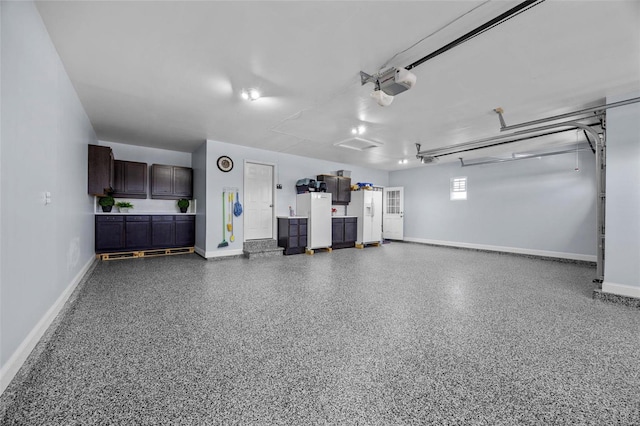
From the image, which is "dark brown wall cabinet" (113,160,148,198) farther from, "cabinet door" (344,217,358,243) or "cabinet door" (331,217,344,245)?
"cabinet door" (344,217,358,243)

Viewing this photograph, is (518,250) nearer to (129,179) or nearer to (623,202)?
(623,202)

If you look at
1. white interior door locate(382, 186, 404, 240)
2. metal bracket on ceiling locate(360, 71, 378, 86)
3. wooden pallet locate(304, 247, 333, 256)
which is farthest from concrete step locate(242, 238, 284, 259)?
white interior door locate(382, 186, 404, 240)

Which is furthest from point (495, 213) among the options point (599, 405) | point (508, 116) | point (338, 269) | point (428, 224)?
point (599, 405)

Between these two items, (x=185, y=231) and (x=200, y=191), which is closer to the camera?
(x=200, y=191)

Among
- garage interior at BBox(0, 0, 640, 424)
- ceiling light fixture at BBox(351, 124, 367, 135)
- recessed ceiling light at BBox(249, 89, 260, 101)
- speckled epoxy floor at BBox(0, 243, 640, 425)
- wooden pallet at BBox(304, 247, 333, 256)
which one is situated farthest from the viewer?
wooden pallet at BBox(304, 247, 333, 256)

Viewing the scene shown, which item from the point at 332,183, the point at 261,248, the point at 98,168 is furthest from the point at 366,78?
the point at 332,183

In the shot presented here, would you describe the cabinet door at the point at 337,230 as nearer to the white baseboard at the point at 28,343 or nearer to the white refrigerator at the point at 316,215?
the white refrigerator at the point at 316,215

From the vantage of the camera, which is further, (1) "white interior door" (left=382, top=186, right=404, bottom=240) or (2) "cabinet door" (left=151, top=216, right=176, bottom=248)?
(1) "white interior door" (left=382, top=186, right=404, bottom=240)

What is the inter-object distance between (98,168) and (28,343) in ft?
10.8

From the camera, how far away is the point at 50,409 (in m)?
1.32

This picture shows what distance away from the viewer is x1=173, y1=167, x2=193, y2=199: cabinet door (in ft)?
20.8

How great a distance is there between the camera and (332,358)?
1.83 m

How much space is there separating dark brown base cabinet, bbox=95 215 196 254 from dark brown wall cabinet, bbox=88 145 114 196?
160 cm

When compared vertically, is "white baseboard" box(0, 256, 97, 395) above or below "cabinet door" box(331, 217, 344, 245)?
below
